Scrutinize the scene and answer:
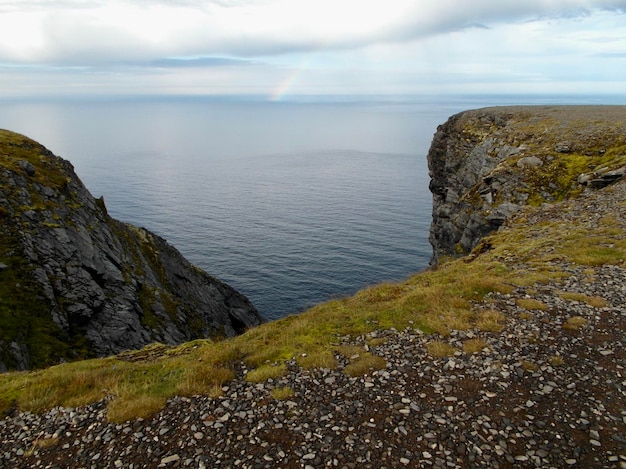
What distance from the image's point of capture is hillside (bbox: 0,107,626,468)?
36.5 feet

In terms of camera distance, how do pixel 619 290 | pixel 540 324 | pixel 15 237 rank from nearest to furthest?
1. pixel 540 324
2. pixel 619 290
3. pixel 15 237

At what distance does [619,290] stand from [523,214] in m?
21.6

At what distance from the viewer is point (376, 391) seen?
1359 centimetres

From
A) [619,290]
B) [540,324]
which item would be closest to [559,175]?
[619,290]

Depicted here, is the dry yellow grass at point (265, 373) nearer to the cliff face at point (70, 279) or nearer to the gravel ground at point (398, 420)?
the gravel ground at point (398, 420)

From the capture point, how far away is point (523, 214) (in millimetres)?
39969

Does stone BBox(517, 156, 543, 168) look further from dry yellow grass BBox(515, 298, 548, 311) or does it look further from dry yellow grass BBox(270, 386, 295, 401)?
dry yellow grass BBox(270, 386, 295, 401)

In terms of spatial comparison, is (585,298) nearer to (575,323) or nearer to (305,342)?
(575,323)

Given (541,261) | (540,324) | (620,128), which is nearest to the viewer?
(540,324)

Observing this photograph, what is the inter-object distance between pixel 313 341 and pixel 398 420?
628 centimetres

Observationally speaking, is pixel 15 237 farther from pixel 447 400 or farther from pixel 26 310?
pixel 447 400

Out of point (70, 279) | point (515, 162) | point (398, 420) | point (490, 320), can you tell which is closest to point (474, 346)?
point (490, 320)

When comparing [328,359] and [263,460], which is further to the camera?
[328,359]

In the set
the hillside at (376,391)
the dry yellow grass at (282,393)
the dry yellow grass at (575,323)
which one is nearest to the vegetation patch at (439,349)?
the hillside at (376,391)
